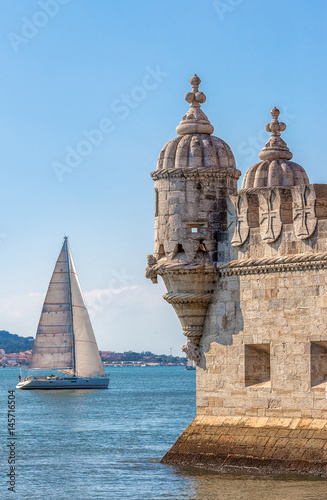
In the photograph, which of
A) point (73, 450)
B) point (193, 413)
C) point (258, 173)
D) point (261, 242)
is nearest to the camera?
point (261, 242)

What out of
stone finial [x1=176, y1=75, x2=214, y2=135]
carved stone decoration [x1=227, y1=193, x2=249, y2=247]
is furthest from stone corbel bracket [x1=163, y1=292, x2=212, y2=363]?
stone finial [x1=176, y1=75, x2=214, y2=135]

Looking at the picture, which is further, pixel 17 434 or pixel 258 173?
pixel 17 434

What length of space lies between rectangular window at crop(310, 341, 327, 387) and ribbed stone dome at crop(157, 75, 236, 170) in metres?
4.94

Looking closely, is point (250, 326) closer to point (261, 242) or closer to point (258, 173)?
point (261, 242)

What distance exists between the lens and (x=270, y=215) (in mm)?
26109

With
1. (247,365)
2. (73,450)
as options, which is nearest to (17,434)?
(73,450)

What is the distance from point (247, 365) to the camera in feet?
87.3

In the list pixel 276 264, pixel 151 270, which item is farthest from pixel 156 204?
pixel 276 264

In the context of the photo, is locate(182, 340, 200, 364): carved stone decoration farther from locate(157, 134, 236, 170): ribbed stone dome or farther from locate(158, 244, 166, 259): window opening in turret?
locate(157, 134, 236, 170): ribbed stone dome

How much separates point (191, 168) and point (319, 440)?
6741mm

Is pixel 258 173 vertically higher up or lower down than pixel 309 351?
higher up

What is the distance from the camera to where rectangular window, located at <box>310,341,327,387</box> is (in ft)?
82.5

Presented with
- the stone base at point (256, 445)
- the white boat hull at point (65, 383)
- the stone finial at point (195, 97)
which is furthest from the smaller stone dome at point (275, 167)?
the white boat hull at point (65, 383)

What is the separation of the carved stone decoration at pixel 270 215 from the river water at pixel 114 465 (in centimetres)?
508
